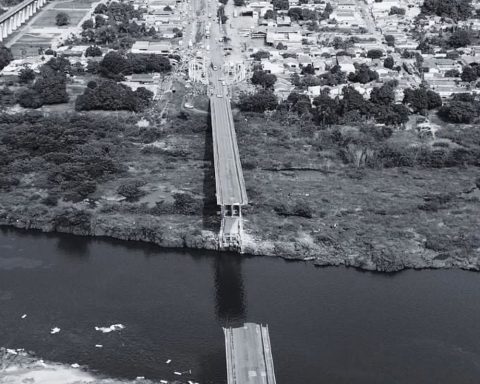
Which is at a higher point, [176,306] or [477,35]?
[477,35]

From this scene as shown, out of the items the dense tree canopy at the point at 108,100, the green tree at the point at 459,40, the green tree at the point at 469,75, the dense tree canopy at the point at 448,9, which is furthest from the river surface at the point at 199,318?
the dense tree canopy at the point at 448,9

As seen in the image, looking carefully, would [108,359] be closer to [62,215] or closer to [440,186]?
[62,215]

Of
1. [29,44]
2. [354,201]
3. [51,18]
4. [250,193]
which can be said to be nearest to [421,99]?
[354,201]

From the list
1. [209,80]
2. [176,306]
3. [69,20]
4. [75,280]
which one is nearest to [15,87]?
[209,80]

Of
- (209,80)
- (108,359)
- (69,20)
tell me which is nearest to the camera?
(108,359)

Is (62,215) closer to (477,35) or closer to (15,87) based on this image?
(15,87)

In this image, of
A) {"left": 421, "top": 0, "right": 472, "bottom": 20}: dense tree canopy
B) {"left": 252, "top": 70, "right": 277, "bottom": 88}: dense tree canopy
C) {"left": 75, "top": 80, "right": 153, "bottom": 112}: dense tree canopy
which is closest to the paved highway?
{"left": 252, "top": 70, "right": 277, "bottom": 88}: dense tree canopy

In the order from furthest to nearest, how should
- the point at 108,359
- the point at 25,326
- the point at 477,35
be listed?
1. the point at 477,35
2. the point at 25,326
3. the point at 108,359

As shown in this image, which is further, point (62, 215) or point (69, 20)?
point (69, 20)
